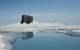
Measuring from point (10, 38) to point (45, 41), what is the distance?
2.65 feet

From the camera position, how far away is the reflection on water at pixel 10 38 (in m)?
2.50

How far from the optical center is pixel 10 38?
2783mm

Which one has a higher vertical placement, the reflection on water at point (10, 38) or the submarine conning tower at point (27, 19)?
the submarine conning tower at point (27, 19)

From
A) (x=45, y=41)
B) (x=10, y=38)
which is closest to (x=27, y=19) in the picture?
(x=10, y=38)

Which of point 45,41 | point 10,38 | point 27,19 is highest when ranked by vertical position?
point 27,19

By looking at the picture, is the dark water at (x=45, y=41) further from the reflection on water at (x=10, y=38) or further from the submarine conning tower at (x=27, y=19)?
the submarine conning tower at (x=27, y=19)

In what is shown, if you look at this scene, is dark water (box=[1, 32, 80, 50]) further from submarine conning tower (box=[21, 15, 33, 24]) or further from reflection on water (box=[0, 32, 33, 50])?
submarine conning tower (box=[21, 15, 33, 24])

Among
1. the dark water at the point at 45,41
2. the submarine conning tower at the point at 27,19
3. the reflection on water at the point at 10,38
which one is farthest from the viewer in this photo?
the dark water at the point at 45,41

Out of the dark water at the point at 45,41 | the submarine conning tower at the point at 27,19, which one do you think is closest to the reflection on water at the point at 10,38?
the dark water at the point at 45,41

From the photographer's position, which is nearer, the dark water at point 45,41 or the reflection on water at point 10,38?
the reflection on water at point 10,38

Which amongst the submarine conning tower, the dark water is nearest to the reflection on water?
the dark water

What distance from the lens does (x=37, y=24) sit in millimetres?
3059

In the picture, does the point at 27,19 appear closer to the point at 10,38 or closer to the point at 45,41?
the point at 10,38

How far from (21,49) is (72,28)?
45.5 inches
